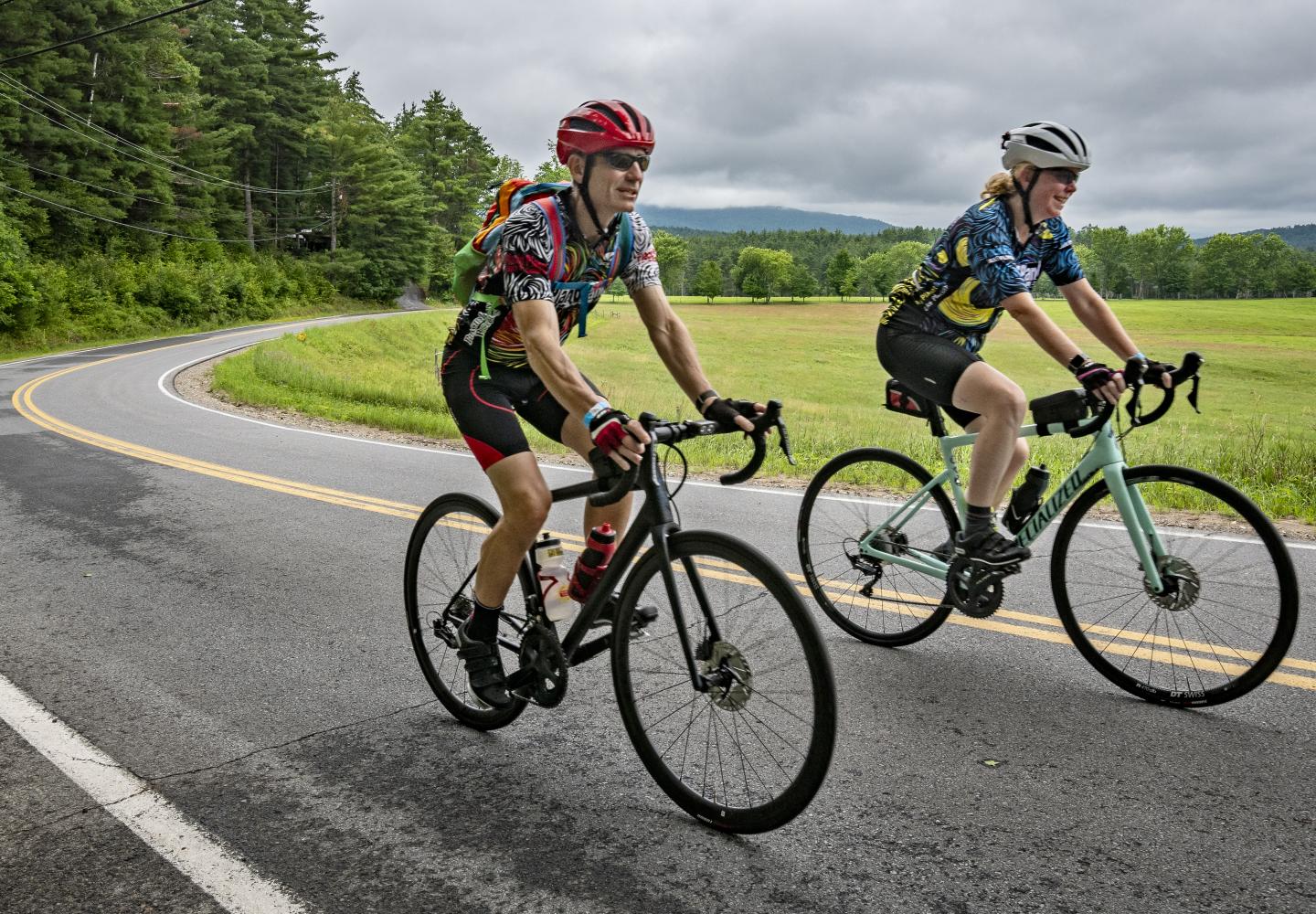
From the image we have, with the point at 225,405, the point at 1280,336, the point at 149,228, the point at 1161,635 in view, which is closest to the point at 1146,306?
the point at 1280,336

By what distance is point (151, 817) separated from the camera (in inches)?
115

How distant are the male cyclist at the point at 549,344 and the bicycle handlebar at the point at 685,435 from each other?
0.05 metres

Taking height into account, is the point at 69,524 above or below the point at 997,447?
below

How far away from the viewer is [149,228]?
45.0m

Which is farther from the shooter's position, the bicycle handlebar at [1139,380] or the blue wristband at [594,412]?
the bicycle handlebar at [1139,380]

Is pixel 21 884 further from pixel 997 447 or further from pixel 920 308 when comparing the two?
pixel 920 308

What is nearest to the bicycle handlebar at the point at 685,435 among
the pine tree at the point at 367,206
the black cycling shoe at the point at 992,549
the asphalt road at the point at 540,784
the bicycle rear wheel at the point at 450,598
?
the bicycle rear wheel at the point at 450,598

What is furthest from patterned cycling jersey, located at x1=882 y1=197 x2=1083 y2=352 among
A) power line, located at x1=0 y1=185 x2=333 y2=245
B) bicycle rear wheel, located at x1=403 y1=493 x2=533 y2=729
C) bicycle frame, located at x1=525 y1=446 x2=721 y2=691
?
power line, located at x1=0 y1=185 x2=333 y2=245

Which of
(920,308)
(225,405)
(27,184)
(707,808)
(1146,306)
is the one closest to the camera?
(707,808)

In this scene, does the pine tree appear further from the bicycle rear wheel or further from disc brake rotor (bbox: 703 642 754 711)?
disc brake rotor (bbox: 703 642 754 711)

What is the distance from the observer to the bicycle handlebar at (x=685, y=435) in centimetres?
274

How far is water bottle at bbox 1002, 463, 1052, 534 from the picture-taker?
414 centimetres

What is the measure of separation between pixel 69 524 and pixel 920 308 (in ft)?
21.6

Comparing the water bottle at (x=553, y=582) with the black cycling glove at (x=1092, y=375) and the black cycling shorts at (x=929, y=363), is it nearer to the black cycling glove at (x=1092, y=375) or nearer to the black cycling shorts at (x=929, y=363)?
the black cycling shorts at (x=929, y=363)
